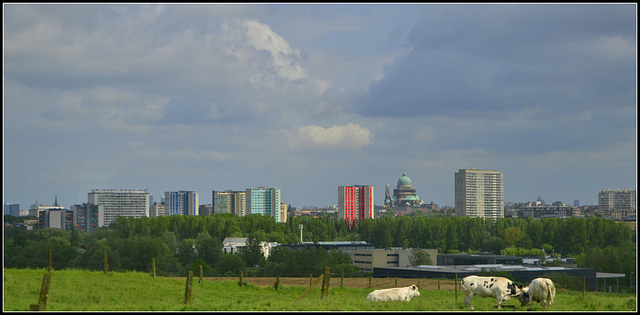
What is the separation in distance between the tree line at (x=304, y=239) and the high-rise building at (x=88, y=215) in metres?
45.3

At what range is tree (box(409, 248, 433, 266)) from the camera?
103688 mm

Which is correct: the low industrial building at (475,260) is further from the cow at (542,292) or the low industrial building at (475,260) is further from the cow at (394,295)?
the cow at (542,292)

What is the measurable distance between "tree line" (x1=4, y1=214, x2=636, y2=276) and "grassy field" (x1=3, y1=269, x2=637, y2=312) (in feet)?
140

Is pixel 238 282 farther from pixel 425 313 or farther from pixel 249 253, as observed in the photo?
pixel 249 253

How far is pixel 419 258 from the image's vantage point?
104 meters

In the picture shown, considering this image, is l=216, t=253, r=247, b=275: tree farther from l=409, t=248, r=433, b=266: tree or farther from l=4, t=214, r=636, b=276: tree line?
l=409, t=248, r=433, b=266: tree

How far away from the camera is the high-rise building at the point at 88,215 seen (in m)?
170

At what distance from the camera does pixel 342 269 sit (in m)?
77.6

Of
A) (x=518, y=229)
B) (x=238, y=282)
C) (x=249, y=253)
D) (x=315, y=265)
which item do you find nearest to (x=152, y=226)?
(x=249, y=253)

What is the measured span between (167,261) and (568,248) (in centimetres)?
8011

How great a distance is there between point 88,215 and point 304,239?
69325 mm

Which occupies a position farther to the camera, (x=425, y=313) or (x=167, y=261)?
(x=167, y=261)

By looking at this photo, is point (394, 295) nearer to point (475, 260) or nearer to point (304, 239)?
point (475, 260)

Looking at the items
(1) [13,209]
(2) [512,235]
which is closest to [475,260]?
(2) [512,235]
